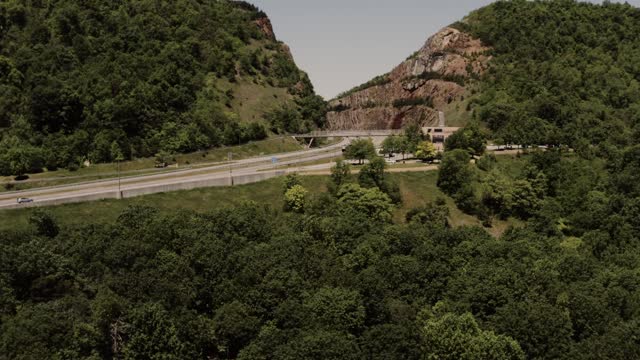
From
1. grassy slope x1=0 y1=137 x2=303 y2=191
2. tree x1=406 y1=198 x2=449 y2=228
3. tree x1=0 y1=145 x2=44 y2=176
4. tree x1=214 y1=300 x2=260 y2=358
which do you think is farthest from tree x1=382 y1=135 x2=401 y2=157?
tree x1=214 y1=300 x2=260 y2=358

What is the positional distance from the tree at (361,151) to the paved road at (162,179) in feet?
16.9

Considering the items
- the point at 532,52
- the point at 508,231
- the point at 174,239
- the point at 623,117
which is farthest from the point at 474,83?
the point at 174,239

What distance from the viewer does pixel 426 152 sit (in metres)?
126

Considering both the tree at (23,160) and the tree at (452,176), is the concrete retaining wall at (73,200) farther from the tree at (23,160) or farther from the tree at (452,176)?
the tree at (452,176)

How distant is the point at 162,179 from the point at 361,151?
36.8 metres

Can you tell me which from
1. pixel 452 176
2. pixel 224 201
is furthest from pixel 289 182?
pixel 452 176

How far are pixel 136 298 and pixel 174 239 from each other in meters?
13.3

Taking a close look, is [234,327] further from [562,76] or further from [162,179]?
[562,76]

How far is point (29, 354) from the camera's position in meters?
53.2

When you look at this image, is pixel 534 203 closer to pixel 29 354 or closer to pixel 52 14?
pixel 29 354

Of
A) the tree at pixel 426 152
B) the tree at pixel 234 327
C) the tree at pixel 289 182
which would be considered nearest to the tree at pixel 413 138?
the tree at pixel 426 152

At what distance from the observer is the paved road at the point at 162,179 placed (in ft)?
307

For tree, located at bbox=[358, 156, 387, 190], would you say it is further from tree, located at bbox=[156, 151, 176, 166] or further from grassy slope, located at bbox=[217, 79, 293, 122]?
grassy slope, located at bbox=[217, 79, 293, 122]

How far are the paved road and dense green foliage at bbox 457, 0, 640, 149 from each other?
4388 cm
